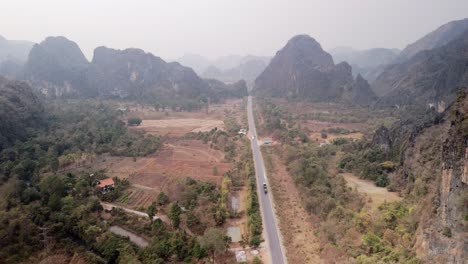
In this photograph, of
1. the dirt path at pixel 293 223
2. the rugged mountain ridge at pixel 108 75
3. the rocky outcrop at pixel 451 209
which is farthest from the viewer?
the rugged mountain ridge at pixel 108 75

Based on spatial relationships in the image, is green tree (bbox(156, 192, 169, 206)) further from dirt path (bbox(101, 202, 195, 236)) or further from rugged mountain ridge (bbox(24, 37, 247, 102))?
rugged mountain ridge (bbox(24, 37, 247, 102))

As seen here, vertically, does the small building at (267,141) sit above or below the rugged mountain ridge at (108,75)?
below

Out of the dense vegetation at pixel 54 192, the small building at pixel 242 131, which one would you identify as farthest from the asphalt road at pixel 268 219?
the small building at pixel 242 131

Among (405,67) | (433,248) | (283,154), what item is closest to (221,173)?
(283,154)

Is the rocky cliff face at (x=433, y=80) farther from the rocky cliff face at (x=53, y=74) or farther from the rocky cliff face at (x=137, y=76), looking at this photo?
the rocky cliff face at (x=53, y=74)

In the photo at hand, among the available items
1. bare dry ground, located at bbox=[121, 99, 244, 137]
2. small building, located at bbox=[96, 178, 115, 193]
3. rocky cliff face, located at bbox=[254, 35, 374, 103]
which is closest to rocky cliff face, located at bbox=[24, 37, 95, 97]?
bare dry ground, located at bbox=[121, 99, 244, 137]

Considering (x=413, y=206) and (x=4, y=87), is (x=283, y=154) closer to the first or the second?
(x=413, y=206)
